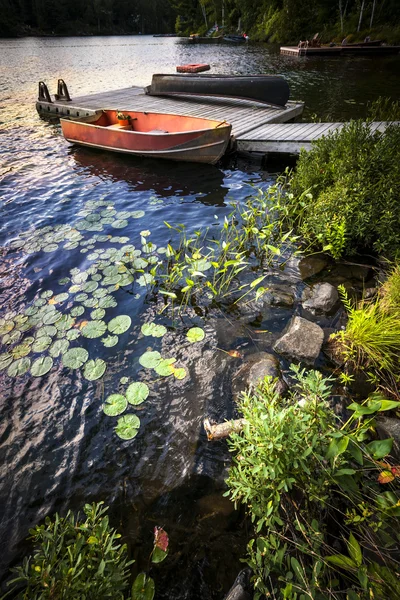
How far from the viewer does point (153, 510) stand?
2.72 meters

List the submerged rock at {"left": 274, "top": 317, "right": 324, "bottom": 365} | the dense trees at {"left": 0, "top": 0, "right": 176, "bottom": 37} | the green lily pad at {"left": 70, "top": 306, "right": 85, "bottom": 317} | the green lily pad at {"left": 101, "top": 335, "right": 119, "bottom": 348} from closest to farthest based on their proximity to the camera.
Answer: the submerged rock at {"left": 274, "top": 317, "right": 324, "bottom": 365} → the green lily pad at {"left": 101, "top": 335, "right": 119, "bottom": 348} → the green lily pad at {"left": 70, "top": 306, "right": 85, "bottom": 317} → the dense trees at {"left": 0, "top": 0, "right": 176, "bottom": 37}

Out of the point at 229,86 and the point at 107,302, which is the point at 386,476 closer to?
the point at 107,302

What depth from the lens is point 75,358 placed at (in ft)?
13.1

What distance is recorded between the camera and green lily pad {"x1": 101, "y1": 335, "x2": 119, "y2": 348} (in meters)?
4.20

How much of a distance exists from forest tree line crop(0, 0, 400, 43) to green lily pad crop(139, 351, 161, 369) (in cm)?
4467

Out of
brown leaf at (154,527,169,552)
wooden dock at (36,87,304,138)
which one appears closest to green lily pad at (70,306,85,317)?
brown leaf at (154,527,169,552)

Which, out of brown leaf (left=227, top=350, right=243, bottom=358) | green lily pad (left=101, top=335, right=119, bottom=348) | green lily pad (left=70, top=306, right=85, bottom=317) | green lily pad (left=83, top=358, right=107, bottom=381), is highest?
green lily pad (left=70, top=306, right=85, bottom=317)

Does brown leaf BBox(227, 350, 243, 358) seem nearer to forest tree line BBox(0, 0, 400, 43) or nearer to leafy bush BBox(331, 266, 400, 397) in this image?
leafy bush BBox(331, 266, 400, 397)

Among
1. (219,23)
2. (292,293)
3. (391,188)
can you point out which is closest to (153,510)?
(292,293)

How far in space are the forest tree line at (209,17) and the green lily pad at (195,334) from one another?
1733 inches

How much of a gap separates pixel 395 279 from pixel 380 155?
2.72 metres

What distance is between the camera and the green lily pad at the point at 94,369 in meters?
3.83

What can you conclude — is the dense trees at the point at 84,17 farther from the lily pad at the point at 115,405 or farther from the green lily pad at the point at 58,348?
the lily pad at the point at 115,405

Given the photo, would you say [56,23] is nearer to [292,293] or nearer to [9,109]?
[9,109]
